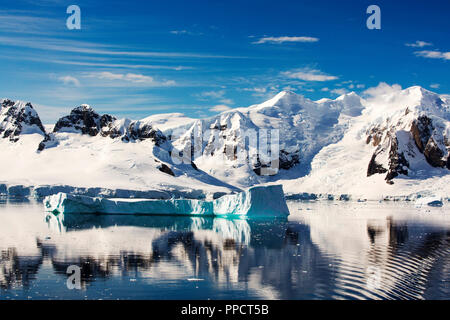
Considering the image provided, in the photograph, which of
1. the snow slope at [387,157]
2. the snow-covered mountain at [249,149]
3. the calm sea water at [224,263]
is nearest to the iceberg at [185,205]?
the calm sea water at [224,263]

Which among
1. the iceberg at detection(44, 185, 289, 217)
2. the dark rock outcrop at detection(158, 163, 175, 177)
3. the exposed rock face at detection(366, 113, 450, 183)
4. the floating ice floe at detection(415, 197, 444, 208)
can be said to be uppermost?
the exposed rock face at detection(366, 113, 450, 183)

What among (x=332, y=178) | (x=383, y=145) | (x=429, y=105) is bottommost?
(x=332, y=178)

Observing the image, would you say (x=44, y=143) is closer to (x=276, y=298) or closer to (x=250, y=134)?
(x=250, y=134)

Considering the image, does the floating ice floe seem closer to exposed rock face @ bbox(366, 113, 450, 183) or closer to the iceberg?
exposed rock face @ bbox(366, 113, 450, 183)

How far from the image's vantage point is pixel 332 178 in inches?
5974

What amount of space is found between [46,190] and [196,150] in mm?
91389

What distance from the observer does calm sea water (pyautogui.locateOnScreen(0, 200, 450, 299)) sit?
62.6ft

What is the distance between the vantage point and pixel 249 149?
174 m

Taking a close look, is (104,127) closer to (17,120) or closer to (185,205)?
(17,120)

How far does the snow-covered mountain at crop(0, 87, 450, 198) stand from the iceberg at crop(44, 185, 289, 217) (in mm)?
37833

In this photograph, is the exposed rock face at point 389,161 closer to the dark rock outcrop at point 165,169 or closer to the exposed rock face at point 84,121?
the dark rock outcrop at point 165,169

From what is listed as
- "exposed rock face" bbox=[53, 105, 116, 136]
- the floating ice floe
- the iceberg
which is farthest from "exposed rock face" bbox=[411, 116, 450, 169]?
the iceberg

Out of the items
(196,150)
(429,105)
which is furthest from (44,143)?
(429,105)

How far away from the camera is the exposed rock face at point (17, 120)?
449ft
